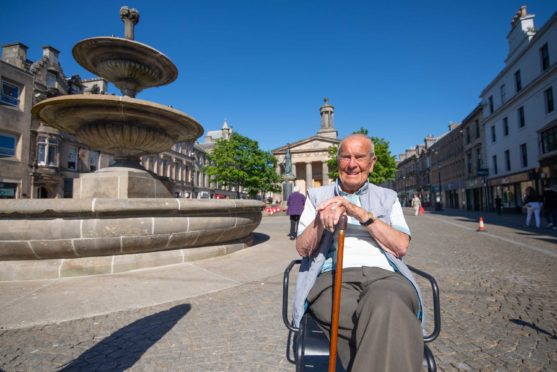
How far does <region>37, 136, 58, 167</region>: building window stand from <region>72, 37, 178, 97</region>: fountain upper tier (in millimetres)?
22428

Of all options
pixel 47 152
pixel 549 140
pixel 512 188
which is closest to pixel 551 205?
pixel 549 140

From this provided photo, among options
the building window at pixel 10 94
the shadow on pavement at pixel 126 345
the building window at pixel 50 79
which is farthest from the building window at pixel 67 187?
the shadow on pavement at pixel 126 345

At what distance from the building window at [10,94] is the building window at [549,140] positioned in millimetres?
39365

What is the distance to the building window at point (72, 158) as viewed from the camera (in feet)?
87.2

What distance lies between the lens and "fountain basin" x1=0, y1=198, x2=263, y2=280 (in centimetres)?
407

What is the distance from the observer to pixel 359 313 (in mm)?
1511

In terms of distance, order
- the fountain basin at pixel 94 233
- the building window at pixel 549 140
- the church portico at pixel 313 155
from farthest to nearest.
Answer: the church portico at pixel 313 155 < the building window at pixel 549 140 < the fountain basin at pixel 94 233

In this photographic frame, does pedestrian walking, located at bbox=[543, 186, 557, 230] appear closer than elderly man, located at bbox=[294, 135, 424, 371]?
No

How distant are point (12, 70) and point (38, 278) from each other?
2638 cm

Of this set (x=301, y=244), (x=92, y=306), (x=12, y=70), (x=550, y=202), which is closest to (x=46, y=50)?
(x=12, y=70)

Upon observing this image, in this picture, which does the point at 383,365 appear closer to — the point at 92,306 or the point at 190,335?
the point at 190,335

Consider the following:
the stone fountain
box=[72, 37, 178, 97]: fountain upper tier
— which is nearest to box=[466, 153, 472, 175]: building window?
the stone fountain

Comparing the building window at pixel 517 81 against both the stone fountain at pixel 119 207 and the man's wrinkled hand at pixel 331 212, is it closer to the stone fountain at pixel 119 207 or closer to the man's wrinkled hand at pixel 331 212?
the stone fountain at pixel 119 207

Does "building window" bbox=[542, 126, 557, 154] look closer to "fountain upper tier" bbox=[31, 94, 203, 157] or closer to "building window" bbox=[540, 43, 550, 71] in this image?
"building window" bbox=[540, 43, 550, 71]
